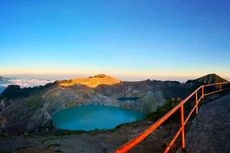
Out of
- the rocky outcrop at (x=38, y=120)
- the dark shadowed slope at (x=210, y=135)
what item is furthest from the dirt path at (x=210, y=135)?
the rocky outcrop at (x=38, y=120)

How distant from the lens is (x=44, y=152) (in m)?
20.3

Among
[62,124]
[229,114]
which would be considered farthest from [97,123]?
[229,114]

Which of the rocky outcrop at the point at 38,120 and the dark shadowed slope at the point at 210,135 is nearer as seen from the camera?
the dark shadowed slope at the point at 210,135

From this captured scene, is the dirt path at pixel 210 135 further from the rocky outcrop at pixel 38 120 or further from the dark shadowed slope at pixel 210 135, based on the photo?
the rocky outcrop at pixel 38 120

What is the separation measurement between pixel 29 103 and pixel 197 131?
580 ft

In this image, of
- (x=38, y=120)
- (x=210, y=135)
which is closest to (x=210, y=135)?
(x=210, y=135)

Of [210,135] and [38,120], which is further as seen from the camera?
[38,120]

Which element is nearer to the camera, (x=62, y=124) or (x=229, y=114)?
(x=229, y=114)

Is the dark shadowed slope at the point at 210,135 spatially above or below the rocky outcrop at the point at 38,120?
above

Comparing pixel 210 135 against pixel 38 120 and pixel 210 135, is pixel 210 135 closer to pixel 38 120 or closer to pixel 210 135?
pixel 210 135

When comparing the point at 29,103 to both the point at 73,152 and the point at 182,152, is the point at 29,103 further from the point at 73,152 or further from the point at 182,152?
the point at 182,152

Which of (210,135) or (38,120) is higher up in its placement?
(210,135)

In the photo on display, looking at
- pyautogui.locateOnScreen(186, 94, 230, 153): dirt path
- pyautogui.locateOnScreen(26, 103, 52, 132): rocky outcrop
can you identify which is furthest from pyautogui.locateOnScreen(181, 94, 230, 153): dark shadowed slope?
pyautogui.locateOnScreen(26, 103, 52, 132): rocky outcrop

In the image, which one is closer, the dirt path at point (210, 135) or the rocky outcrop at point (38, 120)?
the dirt path at point (210, 135)
